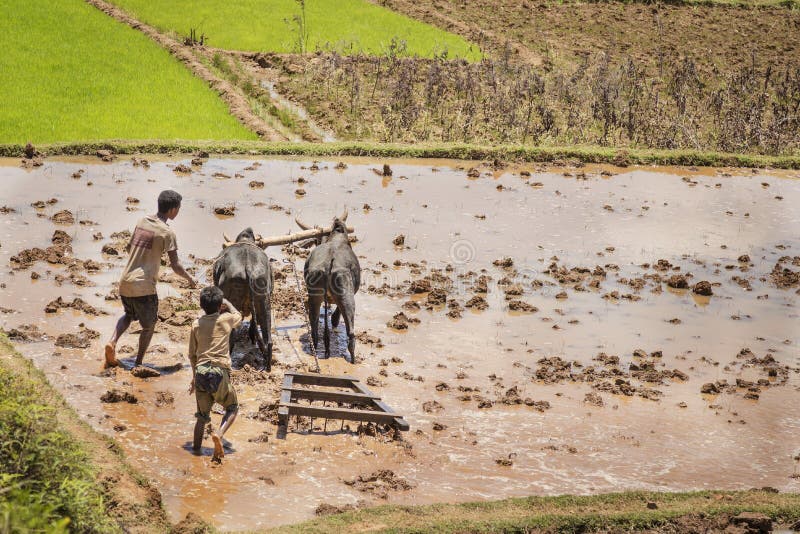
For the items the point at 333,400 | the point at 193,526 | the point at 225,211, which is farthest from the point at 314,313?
the point at 225,211

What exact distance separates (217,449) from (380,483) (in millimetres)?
1199

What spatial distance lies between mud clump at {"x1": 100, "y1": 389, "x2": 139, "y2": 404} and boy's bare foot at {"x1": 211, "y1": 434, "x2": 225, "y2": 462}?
1.17m

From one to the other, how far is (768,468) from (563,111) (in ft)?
47.6

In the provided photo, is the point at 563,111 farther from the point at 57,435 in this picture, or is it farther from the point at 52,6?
the point at 57,435

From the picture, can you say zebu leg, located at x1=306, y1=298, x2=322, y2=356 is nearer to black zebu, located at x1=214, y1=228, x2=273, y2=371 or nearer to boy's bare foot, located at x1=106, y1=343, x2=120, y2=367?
black zebu, located at x1=214, y1=228, x2=273, y2=371

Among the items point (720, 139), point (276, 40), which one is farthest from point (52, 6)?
point (720, 139)

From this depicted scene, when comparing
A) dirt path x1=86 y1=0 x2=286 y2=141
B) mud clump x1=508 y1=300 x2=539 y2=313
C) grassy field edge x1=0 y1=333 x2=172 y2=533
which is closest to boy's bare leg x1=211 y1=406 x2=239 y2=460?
grassy field edge x1=0 y1=333 x2=172 y2=533

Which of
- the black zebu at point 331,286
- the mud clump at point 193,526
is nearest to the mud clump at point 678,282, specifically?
the black zebu at point 331,286

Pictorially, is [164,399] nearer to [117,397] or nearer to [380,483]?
[117,397]

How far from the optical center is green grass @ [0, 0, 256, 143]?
16922 mm

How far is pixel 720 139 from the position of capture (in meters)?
19.1

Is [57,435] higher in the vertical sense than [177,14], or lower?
lower

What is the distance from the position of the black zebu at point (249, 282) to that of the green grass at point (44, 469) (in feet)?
12.2

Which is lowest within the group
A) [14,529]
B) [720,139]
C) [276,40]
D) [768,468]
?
[768,468]
